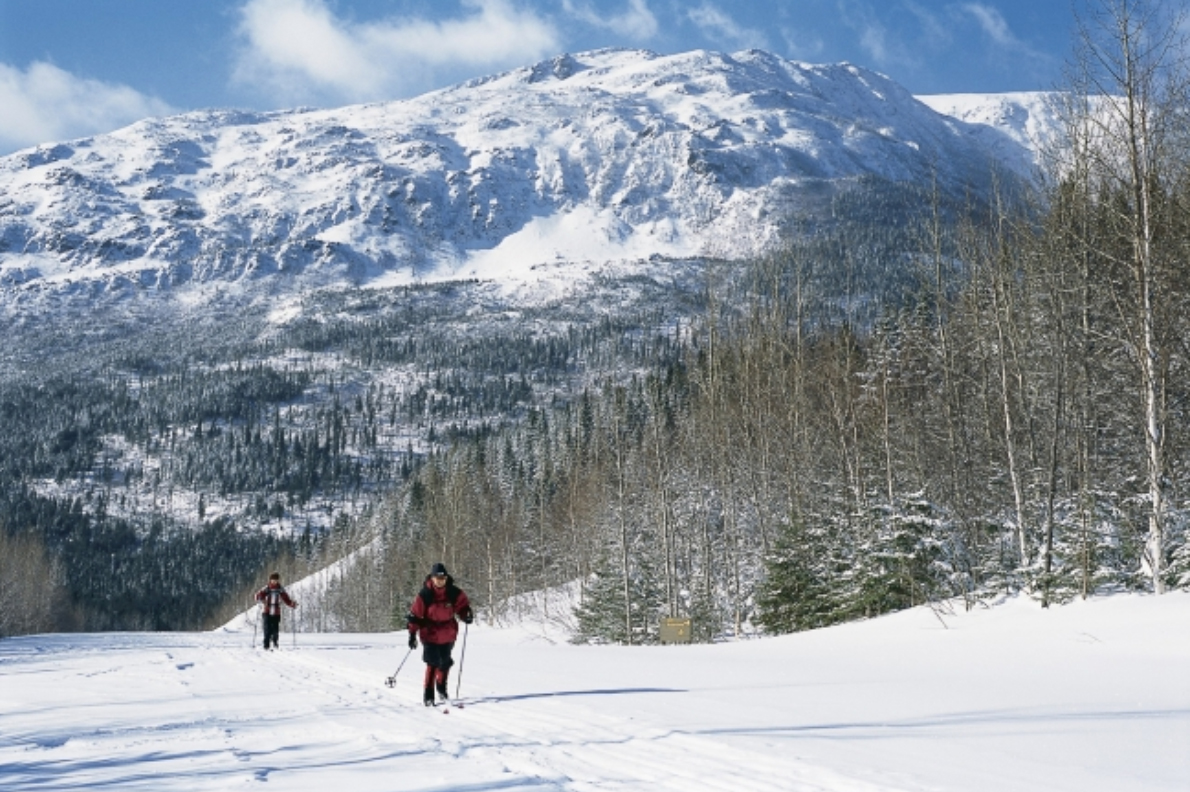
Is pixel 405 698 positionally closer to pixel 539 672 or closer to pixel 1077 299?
pixel 539 672

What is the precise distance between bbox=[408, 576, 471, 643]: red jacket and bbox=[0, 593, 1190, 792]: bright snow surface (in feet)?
2.72

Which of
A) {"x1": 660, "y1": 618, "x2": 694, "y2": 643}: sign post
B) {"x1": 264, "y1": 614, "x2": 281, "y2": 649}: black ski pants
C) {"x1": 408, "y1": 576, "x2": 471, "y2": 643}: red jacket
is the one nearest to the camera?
{"x1": 408, "y1": 576, "x2": 471, "y2": 643}: red jacket

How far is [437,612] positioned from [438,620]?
10 centimetres

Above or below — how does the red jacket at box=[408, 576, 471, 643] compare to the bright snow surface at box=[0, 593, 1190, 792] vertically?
above

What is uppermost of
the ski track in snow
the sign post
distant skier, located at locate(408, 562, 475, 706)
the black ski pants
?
distant skier, located at locate(408, 562, 475, 706)

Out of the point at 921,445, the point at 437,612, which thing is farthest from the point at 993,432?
→ the point at 437,612

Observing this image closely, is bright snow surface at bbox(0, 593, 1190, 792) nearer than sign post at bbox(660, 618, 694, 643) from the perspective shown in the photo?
Yes

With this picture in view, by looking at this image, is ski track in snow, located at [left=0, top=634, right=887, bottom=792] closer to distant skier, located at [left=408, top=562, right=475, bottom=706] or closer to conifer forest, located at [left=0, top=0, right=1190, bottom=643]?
distant skier, located at [left=408, top=562, right=475, bottom=706]

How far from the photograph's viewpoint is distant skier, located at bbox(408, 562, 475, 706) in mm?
10117

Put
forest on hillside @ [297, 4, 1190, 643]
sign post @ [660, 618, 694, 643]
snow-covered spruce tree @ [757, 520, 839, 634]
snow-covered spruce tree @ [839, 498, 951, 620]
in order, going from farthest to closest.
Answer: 1. sign post @ [660, 618, 694, 643]
2. snow-covered spruce tree @ [757, 520, 839, 634]
3. snow-covered spruce tree @ [839, 498, 951, 620]
4. forest on hillside @ [297, 4, 1190, 643]

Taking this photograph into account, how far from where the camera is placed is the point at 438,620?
1049 centimetres

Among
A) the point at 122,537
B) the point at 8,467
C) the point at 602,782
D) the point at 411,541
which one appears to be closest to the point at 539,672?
the point at 602,782

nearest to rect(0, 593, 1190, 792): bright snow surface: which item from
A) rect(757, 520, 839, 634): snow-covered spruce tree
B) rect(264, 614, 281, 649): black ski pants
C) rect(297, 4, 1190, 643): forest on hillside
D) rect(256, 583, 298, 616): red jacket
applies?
rect(297, 4, 1190, 643): forest on hillside

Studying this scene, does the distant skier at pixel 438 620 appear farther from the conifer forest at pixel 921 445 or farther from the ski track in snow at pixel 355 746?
the conifer forest at pixel 921 445
